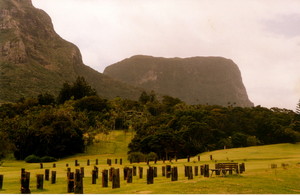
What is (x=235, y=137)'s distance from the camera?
80438mm

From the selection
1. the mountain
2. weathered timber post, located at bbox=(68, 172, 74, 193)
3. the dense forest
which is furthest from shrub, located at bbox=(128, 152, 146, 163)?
the mountain

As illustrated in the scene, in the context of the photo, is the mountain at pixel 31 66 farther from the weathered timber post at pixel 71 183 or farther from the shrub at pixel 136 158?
the weathered timber post at pixel 71 183

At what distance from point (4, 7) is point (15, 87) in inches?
3629

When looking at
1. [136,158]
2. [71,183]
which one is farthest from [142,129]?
[71,183]

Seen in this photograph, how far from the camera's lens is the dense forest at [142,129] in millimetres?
68125

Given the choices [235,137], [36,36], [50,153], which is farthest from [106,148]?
[36,36]

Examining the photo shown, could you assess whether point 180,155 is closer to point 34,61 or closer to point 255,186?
point 255,186

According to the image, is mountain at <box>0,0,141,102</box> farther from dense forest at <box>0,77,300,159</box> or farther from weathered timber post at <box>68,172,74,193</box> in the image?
weathered timber post at <box>68,172,74,193</box>

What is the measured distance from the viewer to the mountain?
414 feet

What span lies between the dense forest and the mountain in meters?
26.2

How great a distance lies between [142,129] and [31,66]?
99508 mm

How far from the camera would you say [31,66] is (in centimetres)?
15438

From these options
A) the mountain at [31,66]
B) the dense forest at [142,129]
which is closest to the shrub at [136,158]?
the dense forest at [142,129]

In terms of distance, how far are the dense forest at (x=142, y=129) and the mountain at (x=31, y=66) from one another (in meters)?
26.2
